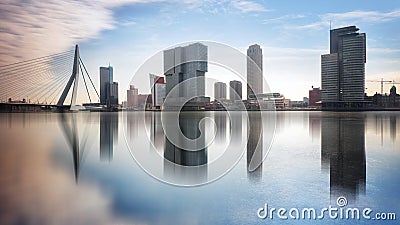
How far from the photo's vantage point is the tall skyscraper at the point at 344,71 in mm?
110688

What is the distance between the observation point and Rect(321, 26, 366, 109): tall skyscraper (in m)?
111

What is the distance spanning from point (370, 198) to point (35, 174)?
20.7 ft

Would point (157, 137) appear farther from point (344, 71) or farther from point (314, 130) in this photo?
point (344, 71)

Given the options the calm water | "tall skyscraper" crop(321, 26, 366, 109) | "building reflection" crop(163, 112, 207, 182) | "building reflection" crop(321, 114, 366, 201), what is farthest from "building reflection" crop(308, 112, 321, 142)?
"tall skyscraper" crop(321, 26, 366, 109)

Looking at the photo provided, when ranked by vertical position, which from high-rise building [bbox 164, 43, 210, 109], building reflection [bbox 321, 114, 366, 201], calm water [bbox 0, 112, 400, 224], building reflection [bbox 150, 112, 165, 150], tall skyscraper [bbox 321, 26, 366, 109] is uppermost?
tall skyscraper [bbox 321, 26, 366, 109]

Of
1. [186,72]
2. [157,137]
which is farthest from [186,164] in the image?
[186,72]

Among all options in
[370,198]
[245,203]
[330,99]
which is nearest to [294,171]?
[370,198]

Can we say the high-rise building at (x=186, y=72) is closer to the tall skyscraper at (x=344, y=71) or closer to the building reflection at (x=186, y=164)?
the building reflection at (x=186, y=164)

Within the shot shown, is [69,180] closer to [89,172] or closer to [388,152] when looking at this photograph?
[89,172]

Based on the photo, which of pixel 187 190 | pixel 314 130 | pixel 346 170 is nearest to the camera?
pixel 187 190

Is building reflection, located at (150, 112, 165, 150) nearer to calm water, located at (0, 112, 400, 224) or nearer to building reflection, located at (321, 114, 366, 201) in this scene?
calm water, located at (0, 112, 400, 224)

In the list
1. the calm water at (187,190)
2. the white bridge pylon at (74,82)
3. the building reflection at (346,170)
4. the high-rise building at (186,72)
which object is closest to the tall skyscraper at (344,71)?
the white bridge pylon at (74,82)

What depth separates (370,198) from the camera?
4.80 meters

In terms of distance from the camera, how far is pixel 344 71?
118 meters
